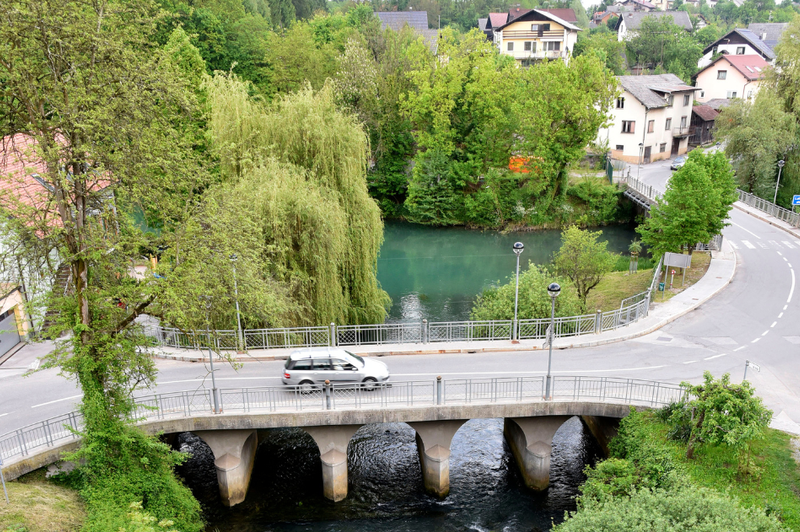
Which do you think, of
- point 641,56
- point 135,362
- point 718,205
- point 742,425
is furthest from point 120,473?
point 641,56

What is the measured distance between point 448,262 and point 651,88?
36417 mm

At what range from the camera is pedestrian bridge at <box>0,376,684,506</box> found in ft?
A: 63.7

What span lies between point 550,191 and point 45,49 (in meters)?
47.9

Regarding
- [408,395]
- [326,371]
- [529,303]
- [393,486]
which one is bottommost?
[393,486]

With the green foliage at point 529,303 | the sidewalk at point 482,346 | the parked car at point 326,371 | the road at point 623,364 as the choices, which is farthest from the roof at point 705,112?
the parked car at point 326,371

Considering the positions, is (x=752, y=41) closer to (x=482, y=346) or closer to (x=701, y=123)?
(x=701, y=123)

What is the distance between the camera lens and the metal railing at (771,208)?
44344mm

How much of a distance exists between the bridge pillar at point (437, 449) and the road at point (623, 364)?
1.84 metres

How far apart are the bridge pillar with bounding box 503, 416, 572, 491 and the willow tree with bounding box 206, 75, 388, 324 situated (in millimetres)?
9773

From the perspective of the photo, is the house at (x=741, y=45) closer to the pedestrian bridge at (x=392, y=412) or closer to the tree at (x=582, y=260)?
the tree at (x=582, y=260)

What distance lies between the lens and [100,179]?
1564 cm

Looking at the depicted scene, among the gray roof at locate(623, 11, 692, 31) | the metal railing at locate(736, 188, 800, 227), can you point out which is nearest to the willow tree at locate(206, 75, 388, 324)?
the metal railing at locate(736, 188, 800, 227)

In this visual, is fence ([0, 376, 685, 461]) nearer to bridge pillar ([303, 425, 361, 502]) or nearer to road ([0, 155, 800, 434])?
road ([0, 155, 800, 434])

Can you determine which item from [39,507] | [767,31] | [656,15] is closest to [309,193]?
[39,507]
